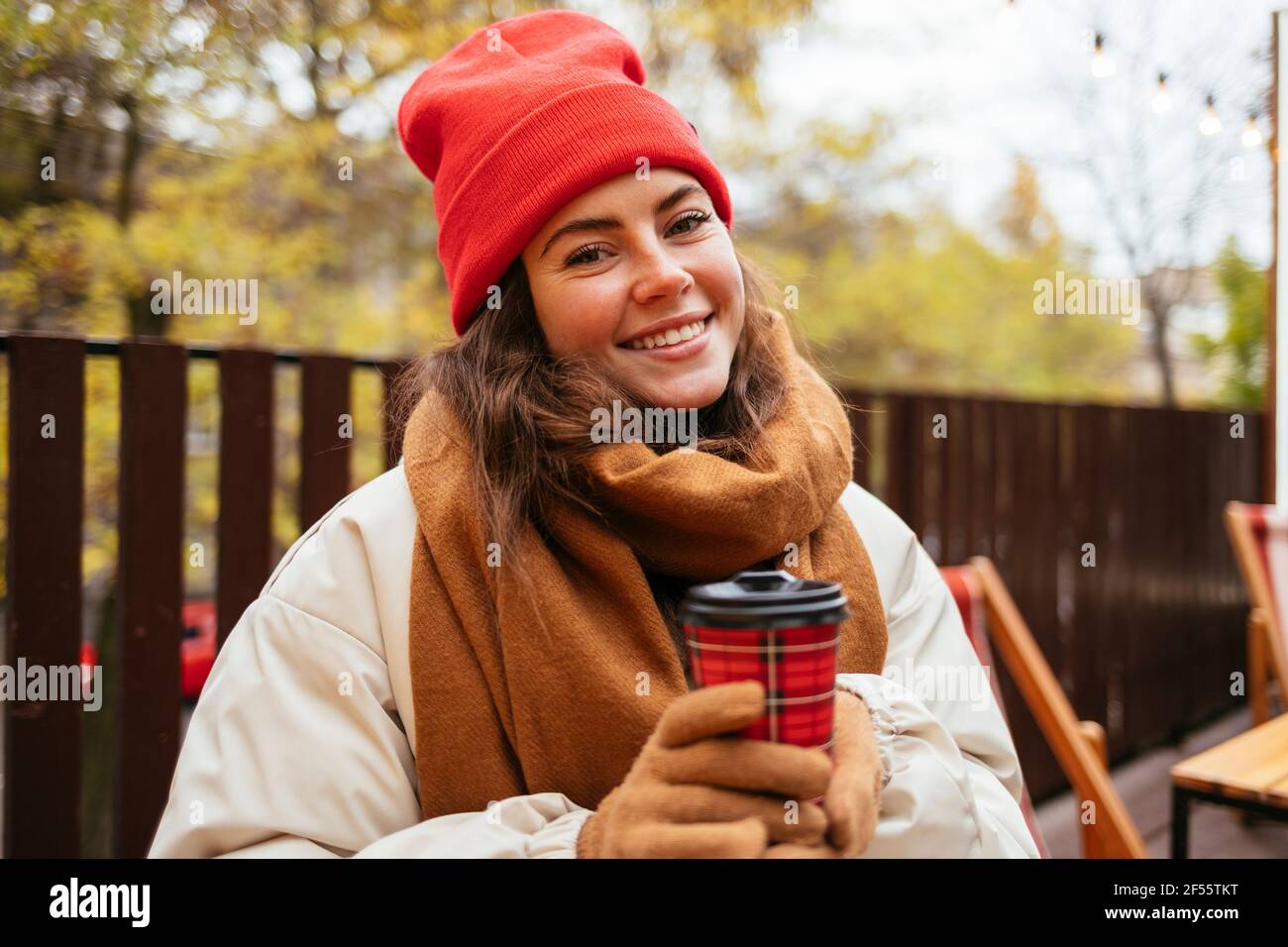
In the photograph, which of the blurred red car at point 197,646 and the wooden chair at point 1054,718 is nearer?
the wooden chair at point 1054,718

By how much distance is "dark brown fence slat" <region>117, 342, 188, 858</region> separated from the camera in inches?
95.7

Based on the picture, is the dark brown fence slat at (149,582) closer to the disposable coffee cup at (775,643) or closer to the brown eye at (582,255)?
the brown eye at (582,255)

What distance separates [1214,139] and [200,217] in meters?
6.54

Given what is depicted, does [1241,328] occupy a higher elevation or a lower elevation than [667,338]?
higher

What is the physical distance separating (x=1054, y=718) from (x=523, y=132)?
241cm

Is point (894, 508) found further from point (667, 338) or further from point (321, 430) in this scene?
point (667, 338)

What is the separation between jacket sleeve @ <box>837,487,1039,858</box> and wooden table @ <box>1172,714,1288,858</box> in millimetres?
885

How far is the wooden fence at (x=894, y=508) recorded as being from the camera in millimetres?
2275

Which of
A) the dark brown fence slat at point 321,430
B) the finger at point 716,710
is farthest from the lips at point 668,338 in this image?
the dark brown fence slat at point 321,430

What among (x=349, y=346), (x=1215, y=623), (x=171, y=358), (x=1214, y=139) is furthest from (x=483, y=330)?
(x=1214, y=139)

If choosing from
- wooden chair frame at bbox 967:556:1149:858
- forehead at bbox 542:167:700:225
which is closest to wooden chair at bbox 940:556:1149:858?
wooden chair frame at bbox 967:556:1149:858

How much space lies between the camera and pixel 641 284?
1.62m

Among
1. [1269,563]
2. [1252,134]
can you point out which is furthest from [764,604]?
[1252,134]
